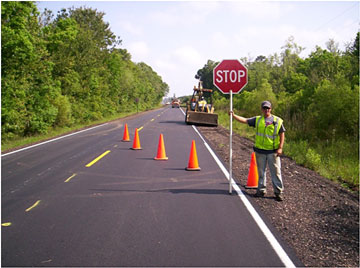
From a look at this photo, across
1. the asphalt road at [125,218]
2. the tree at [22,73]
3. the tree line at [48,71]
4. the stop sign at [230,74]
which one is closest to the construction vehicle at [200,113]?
Result: the tree line at [48,71]

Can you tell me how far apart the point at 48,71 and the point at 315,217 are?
17799 millimetres

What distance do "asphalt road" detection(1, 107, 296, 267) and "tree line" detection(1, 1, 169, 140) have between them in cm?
843

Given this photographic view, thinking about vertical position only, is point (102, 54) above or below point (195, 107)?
above

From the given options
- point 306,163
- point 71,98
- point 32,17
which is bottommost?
point 306,163

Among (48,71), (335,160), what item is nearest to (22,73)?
(48,71)

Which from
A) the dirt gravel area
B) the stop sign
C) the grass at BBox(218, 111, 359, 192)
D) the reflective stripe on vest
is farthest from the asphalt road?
the grass at BBox(218, 111, 359, 192)

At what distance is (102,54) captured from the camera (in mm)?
35250

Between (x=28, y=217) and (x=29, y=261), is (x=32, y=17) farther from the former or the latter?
(x=29, y=261)

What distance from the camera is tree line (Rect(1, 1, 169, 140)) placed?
16455 millimetres

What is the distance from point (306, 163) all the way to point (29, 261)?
367 inches

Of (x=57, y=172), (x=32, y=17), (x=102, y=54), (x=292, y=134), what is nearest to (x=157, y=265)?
(x=57, y=172)

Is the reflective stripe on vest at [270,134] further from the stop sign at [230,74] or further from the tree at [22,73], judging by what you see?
the tree at [22,73]

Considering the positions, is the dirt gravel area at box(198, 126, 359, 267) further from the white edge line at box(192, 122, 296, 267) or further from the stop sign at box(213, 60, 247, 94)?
the stop sign at box(213, 60, 247, 94)

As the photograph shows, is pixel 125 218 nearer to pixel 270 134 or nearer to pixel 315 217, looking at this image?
pixel 315 217
